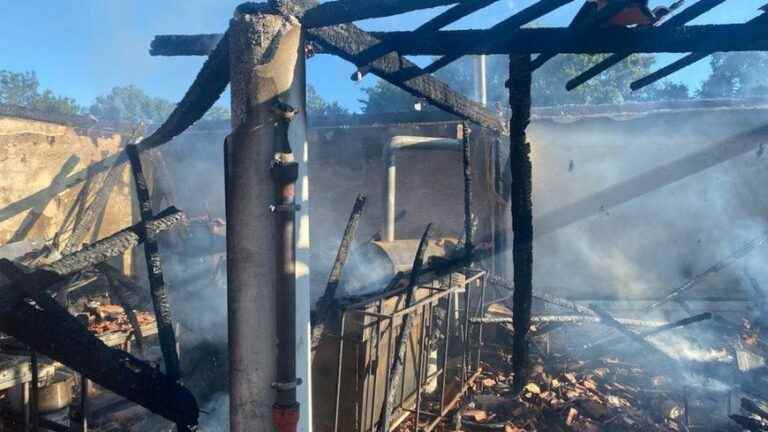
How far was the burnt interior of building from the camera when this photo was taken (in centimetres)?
373

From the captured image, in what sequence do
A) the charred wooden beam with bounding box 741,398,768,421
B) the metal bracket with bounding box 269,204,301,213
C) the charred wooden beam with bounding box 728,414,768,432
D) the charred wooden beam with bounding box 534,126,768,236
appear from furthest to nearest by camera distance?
the charred wooden beam with bounding box 534,126,768,236 → the charred wooden beam with bounding box 741,398,768,421 → the charred wooden beam with bounding box 728,414,768,432 → the metal bracket with bounding box 269,204,301,213

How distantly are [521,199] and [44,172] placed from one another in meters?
12.3

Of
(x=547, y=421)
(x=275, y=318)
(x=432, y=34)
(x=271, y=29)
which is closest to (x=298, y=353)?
(x=275, y=318)

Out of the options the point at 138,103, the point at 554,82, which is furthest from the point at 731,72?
the point at 138,103

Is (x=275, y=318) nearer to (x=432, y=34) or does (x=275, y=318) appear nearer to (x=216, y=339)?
(x=432, y=34)

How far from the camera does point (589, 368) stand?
975cm

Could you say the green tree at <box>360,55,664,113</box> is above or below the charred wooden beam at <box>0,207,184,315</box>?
above

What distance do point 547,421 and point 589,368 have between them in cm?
259

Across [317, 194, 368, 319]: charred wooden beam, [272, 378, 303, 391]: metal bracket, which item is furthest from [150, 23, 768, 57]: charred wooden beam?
[272, 378, 303, 391]: metal bracket

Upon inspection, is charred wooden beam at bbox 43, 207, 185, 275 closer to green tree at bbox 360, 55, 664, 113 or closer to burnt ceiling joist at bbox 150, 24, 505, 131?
burnt ceiling joist at bbox 150, 24, 505, 131

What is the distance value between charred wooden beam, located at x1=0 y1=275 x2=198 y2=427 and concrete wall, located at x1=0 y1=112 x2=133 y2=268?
10040 mm

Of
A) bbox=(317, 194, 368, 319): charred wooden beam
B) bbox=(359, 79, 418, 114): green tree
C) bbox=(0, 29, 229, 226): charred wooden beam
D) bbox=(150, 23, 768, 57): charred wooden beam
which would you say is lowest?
bbox=(317, 194, 368, 319): charred wooden beam

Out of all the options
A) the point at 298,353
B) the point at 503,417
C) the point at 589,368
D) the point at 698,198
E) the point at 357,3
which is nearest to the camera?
the point at 357,3

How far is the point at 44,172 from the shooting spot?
12.2m
